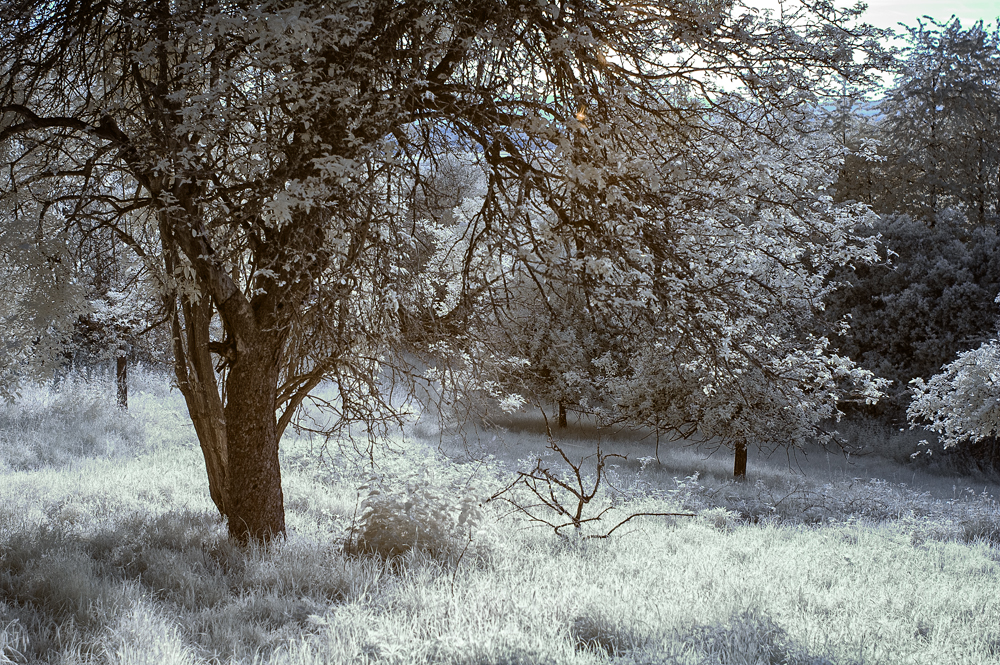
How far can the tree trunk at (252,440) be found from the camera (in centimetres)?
625

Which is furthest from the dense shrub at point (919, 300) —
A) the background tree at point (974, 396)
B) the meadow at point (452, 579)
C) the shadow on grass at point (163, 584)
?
the shadow on grass at point (163, 584)

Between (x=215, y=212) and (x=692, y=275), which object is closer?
(x=692, y=275)

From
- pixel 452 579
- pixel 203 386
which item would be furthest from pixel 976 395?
pixel 203 386

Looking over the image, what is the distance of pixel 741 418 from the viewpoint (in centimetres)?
1473

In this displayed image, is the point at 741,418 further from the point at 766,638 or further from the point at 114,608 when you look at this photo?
the point at 114,608

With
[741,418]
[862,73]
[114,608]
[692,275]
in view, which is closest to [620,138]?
[692,275]

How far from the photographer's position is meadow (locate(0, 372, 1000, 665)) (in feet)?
12.5

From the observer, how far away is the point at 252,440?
250 inches

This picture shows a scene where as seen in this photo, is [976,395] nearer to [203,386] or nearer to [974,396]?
[974,396]

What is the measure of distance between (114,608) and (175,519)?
284cm

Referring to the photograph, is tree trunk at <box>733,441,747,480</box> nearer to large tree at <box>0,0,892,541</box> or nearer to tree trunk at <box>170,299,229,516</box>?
large tree at <box>0,0,892,541</box>

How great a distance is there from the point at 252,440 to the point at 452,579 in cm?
240

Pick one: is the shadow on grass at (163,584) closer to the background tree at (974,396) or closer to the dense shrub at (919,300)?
the background tree at (974,396)

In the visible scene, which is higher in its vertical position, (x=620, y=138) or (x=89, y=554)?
(x=620, y=138)
